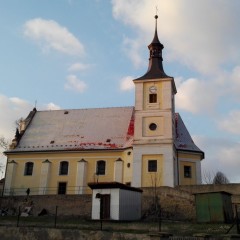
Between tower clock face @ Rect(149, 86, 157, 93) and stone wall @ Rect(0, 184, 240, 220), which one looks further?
tower clock face @ Rect(149, 86, 157, 93)

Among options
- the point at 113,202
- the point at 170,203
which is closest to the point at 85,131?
the point at 170,203

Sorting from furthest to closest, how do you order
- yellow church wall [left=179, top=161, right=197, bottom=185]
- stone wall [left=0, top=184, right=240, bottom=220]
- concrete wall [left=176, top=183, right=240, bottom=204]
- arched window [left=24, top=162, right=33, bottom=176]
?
arched window [left=24, top=162, right=33, bottom=176] < yellow church wall [left=179, top=161, right=197, bottom=185] < concrete wall [left=176, top=183, right=240, bottom=204] < stone wall [left=0, top=184, right=240, bottom=220]

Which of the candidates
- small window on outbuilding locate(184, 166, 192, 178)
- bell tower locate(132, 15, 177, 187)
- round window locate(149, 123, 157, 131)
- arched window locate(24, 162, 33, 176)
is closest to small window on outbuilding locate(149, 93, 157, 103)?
bell tower locate(132, 15, 177, 187)

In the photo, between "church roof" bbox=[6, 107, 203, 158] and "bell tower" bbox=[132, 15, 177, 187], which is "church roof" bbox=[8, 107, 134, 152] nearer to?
"church roof" bbox=[6, 107, 203, 158]

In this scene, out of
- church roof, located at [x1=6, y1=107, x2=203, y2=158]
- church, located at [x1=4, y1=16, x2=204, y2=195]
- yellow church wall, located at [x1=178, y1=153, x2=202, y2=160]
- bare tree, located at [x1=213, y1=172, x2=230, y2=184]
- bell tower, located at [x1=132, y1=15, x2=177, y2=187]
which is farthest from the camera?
bare tree, located at [x1=213, y1=172, x2=230, y2=184]

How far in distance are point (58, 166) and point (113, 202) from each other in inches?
626

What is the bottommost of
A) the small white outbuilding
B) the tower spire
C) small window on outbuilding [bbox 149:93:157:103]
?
the small white outbuilding

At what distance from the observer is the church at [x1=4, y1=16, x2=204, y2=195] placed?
120 ft

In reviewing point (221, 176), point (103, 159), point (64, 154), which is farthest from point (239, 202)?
point (221, 176)

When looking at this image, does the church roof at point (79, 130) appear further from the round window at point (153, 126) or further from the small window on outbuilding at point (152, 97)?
the small window on outbuilding at point (152, 97)

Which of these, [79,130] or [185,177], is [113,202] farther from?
[79,130]

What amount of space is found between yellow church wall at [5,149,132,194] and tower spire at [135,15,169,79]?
858 centimetres

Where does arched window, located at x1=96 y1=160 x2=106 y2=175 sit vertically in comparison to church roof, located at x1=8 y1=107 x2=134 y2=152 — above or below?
below

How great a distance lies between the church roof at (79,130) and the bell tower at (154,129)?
2.42m
